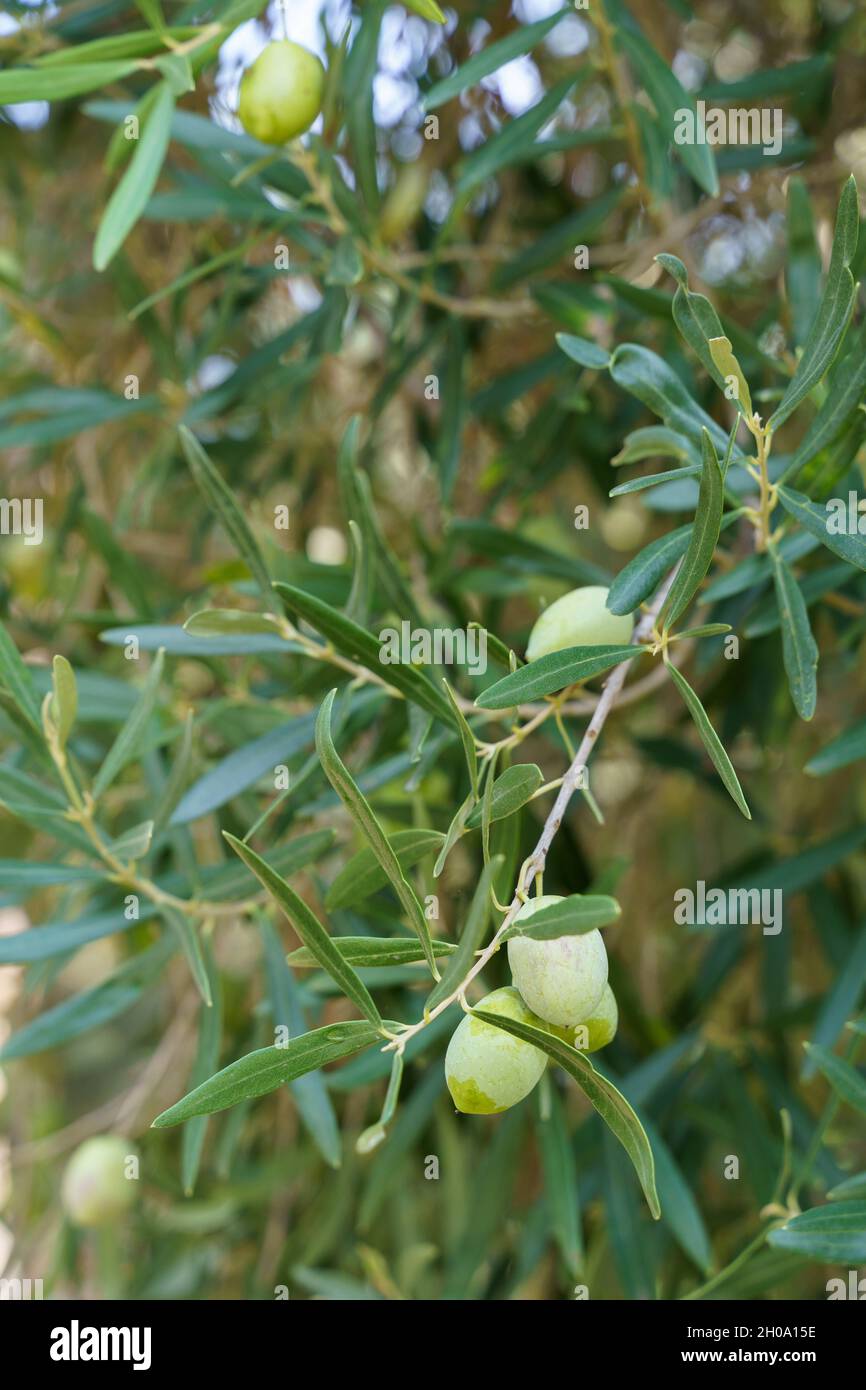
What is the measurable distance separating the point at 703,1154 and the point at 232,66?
1.25 metres

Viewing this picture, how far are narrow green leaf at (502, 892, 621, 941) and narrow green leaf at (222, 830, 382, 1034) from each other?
0.30ft

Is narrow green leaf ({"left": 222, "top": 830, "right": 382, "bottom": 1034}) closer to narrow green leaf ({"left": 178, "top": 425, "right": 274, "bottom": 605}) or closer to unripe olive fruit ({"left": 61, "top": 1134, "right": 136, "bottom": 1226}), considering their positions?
narrow green leaf ({"left": 178, "top": 425, "right": 274, "bottom": 605})

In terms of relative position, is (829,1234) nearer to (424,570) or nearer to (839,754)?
(839,754)

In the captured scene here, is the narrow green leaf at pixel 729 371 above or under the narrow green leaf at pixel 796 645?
above

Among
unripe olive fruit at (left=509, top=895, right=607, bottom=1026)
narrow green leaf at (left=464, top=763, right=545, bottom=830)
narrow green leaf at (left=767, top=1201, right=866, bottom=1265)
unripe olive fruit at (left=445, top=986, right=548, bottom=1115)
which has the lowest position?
narrow green leaf at (left=767, top=1201, right=866, bottom=1265)

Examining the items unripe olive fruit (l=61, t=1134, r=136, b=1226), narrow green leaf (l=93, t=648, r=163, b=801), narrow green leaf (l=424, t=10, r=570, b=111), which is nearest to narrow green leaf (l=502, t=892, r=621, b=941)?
narrow green leaf (l=93, t=648, r=163, b=801)

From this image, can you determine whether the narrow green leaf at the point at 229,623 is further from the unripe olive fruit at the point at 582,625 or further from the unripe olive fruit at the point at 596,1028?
the unripe olive fruit at the point at 596,1028

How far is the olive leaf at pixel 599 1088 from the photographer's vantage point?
50cm

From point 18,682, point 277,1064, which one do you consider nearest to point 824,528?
point 277,1064

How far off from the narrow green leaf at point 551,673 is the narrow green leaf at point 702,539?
0.03 meters

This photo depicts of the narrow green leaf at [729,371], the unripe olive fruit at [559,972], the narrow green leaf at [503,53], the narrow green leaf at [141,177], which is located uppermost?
the narrow green leaf at [503,53]

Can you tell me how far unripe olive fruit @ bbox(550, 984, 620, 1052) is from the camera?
21.7 inches

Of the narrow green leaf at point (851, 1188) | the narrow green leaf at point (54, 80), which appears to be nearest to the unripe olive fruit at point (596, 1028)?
the narrow green leaf at point (851, 1188)

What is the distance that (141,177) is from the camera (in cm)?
76
